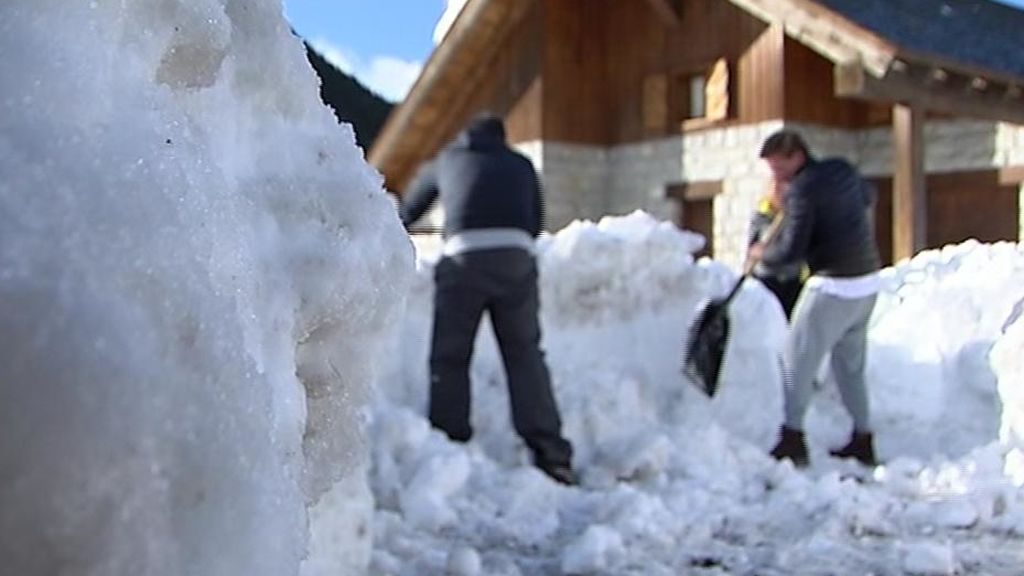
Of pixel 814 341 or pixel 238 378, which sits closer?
pixel 238 378

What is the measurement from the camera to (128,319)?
1310mm

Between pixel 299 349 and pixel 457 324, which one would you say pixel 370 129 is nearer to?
pixel 457 324

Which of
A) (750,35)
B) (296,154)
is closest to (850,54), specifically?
(750,35)

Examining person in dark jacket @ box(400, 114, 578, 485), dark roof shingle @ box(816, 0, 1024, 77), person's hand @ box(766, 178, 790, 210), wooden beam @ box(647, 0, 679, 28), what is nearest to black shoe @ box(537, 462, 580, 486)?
person in dark jacket @ box(400, 114, 578, 485)

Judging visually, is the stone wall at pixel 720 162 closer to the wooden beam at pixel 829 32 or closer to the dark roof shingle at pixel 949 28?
the dark roof shingle at pixel 949 28

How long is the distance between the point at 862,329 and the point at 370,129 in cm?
1502

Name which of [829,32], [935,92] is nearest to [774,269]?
[935,92]

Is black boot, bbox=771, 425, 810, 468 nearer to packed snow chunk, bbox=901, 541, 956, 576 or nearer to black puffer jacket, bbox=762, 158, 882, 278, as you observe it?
black puffer jacket, bbox=762, 158, 882, 278

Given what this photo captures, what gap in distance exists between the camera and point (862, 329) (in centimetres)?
629

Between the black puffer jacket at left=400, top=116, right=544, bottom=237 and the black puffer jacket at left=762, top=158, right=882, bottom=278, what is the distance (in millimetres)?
1151

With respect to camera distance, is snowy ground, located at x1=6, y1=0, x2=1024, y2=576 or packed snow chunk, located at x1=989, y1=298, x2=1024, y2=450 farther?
packed snow chunk, located at x1=989, y1=298, x2=1024, y2=450

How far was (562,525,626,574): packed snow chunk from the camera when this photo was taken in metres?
4.23

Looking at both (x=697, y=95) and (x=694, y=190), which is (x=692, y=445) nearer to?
(x=694, y=190)

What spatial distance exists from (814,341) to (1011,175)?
9434 mm
